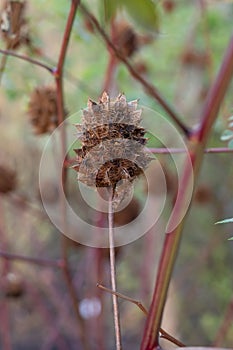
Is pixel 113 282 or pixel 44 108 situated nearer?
pixel 113 282

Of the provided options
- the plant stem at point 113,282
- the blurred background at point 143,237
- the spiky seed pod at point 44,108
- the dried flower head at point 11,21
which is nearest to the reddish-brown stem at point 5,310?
the blurred background at point 143,237

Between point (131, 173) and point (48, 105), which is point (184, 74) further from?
point (131, 173)

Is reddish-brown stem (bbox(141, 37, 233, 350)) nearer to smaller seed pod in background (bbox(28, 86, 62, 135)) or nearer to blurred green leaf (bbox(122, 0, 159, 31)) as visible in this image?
blurred green leaf (bbox(122, 0, 159, 31))

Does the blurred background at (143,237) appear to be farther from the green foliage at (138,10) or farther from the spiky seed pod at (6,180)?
the green foliage at (138,10)

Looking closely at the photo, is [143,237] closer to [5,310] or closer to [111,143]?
[5,310]

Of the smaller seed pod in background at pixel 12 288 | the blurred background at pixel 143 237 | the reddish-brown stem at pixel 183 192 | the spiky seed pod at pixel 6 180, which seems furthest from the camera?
the blurred background at pixel 143 237

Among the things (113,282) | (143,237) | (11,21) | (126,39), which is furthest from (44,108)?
(143,237)

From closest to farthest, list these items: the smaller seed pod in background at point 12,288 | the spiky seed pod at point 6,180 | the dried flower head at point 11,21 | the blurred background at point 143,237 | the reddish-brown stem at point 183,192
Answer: the reddish-brown stem at point 183,192
the dried flower head at point 11,21
the spiky seed pod at point 6,180
the smaller seed pod in background at point 12,288
the blurred background at point 143,237

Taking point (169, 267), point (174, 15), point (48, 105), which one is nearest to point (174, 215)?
point (169, 267)
